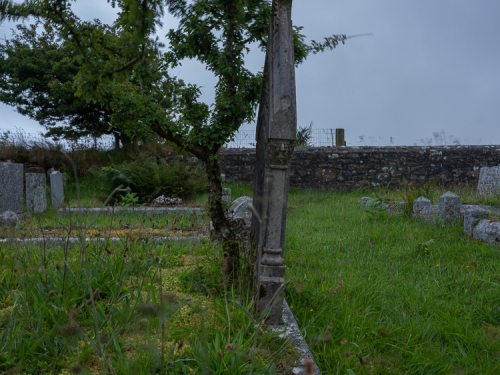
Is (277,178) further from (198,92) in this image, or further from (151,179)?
(151,179)

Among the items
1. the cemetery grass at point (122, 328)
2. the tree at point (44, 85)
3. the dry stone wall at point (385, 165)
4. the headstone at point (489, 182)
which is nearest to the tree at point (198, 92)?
the cemetery grass at point (122, 328)

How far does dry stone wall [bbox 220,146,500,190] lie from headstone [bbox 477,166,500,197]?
139 inches

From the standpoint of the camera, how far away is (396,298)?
10.6 feet

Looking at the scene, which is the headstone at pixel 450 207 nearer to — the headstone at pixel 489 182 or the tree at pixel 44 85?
the headstone at pixel 489 182

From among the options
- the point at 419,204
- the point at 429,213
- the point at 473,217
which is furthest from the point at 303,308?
the point at 419,204

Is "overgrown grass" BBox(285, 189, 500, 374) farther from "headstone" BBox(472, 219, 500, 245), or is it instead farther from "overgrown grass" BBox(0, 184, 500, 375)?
"headstone" BBox(472, 219, 500, 245)

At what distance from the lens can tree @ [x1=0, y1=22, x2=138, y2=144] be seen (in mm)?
13305

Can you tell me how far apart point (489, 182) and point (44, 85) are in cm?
1473

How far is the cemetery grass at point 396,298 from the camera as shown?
7.55 feet

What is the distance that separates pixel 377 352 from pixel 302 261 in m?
1.71

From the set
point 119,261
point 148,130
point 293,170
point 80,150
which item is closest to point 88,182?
point 80,150

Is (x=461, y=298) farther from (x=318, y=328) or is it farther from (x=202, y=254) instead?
(x=202, y=254)

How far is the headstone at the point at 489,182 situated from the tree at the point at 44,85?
11.5 metres

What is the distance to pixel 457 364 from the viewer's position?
7.77 feet
